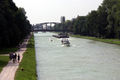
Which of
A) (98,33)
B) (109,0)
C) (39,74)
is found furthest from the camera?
(98,33)

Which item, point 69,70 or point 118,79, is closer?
point 118,79

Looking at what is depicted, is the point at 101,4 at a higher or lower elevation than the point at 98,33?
higher

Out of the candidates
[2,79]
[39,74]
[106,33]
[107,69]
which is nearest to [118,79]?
[107,69]

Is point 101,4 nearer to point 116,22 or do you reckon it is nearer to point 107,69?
point 116,22

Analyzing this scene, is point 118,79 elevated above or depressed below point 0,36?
below

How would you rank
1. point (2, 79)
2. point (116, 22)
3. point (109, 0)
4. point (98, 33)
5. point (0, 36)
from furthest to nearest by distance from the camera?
point (98, 33) → point (109, 0) → point (116, 22) → point (0, 36) → point (2, 79)

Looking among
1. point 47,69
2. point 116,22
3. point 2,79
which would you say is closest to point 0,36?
point 47,69

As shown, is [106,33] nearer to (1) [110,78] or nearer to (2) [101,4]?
(2) [101,4]

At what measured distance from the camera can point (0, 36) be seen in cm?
5634

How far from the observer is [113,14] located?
106 meters

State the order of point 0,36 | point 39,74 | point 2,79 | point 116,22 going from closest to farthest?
point 2,79 < point 39,74 < point 0,36 < point 116,22

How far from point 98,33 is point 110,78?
9568cm

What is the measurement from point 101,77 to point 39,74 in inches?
300

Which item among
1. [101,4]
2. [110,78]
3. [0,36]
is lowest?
[110,78]
